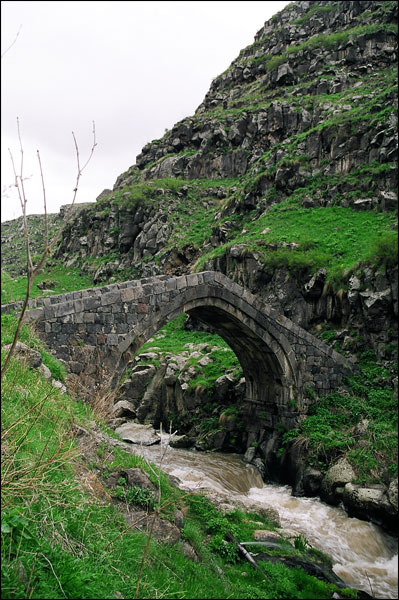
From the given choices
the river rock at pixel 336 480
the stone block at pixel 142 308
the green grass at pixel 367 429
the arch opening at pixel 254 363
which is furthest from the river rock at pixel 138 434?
the river rock at pixel 336 480

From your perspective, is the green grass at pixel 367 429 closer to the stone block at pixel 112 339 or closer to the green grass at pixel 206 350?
the green grass at pixel 206 350

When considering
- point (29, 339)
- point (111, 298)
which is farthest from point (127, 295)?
point (29, 339)

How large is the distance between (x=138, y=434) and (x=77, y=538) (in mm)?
11784

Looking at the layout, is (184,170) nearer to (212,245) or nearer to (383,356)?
(212,245)

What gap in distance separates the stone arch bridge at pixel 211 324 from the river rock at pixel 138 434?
3.78m

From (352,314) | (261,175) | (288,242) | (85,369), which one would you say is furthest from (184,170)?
Result: (85,369)

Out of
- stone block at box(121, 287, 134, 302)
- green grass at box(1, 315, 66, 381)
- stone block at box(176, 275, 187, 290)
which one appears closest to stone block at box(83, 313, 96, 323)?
stone block at box(121, 287, 134, 302)

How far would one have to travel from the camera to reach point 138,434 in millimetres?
14203

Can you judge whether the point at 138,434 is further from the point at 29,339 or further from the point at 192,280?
the point at 29,339

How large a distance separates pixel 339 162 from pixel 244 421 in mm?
13335

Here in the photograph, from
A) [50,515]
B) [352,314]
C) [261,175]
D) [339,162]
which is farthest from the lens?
[261,175]

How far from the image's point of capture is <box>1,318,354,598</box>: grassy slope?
2.28m

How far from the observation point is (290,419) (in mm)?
13070

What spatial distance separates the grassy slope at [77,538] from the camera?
228cm
